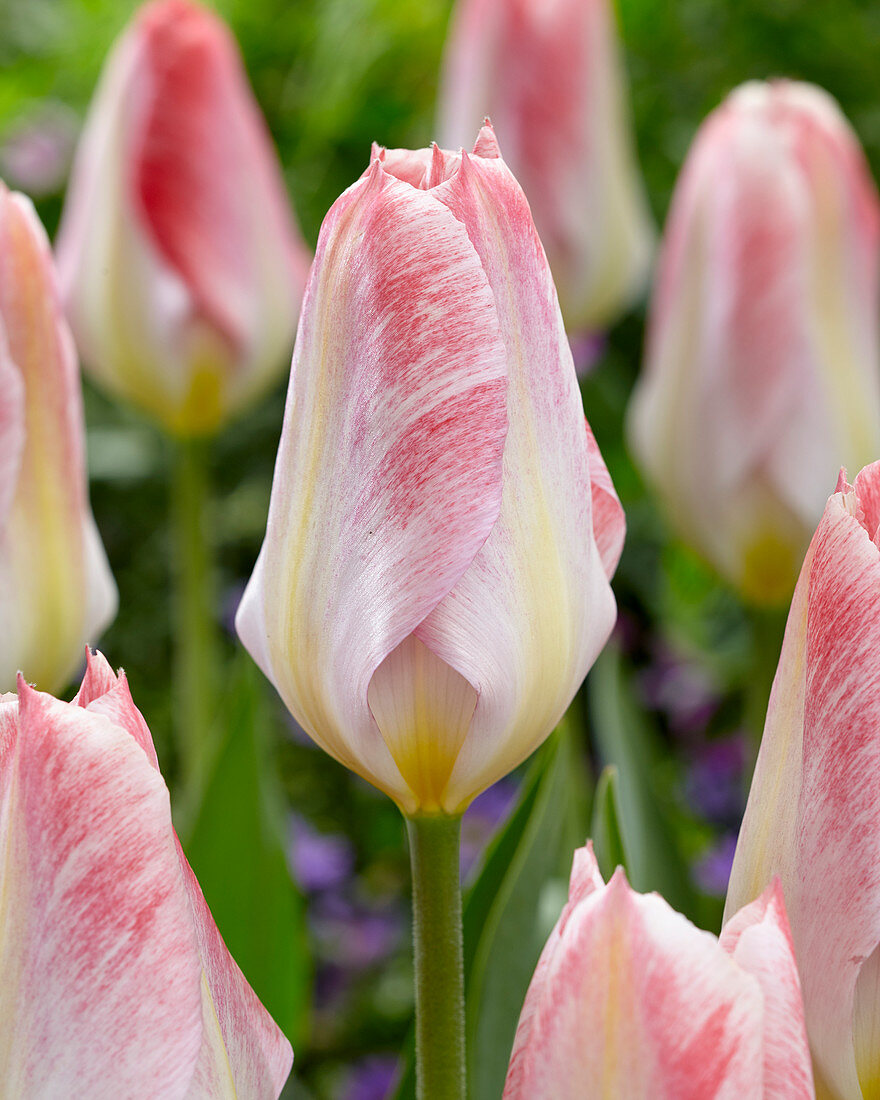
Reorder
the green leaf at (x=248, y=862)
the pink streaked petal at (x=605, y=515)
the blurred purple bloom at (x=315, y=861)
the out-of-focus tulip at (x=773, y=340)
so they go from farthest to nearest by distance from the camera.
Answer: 1. the blurred purple bloom at (x=315, y=861)
2. the out-of-focus tulip at (x=773, y=340)
3. the green leaf at (x=248, y=862)
4. the pink streaked petal at (x=605, y=515)

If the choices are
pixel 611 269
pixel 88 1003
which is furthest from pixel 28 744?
pixel 611 269

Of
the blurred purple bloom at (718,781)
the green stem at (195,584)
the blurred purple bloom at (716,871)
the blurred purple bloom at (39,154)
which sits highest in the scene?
the green stem at (195,584)

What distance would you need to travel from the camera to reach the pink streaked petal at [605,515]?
12.6 inches

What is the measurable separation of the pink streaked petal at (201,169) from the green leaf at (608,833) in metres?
0.44

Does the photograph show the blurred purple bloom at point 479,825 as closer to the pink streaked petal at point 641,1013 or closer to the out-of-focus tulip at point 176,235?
the out-of-focus tulip at point 176,235

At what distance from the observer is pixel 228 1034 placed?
0.26 metres

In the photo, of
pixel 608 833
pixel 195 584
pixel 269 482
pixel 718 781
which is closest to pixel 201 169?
pixel 195 584

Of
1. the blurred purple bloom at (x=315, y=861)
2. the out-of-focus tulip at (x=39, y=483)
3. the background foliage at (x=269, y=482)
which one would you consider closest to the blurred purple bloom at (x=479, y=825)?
the background foliage at (x=269, y=482)

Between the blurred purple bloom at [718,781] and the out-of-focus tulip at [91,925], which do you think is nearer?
the out-of-focus tulip at [91,925]

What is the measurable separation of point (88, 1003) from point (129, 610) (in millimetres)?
1610

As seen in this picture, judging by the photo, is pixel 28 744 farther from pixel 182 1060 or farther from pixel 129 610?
pixel 129 610

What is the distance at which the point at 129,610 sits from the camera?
1.81 meters

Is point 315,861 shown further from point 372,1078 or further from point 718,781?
point 718,781

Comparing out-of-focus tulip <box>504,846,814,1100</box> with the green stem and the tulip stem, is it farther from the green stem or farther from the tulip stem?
the green stem
